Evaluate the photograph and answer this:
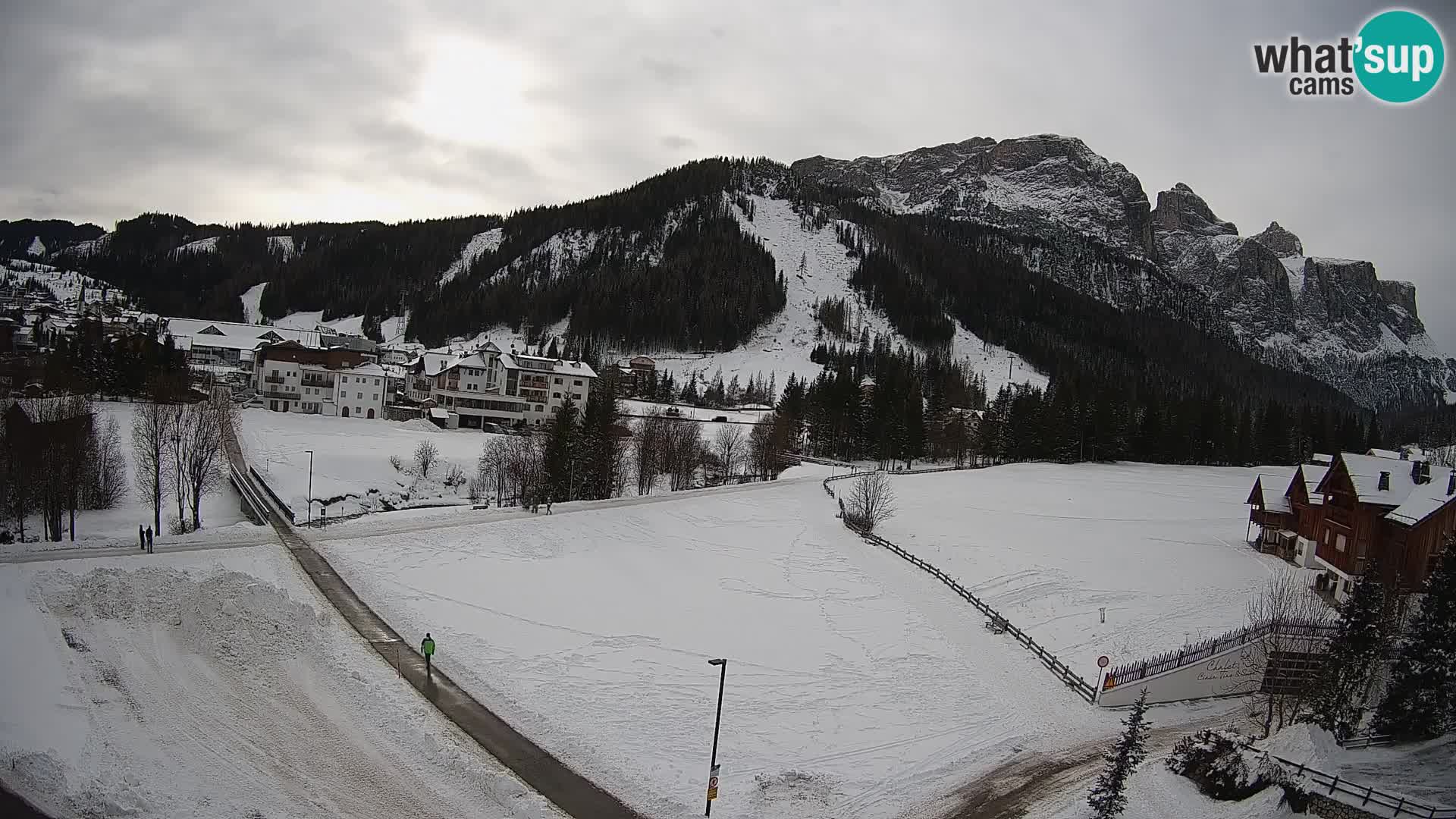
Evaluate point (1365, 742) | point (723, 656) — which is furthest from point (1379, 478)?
point (723, 656)

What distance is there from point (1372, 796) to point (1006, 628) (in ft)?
54.7

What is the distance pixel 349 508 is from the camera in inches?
2053

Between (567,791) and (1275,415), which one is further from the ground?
(1275,415)

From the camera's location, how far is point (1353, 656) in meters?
23.2

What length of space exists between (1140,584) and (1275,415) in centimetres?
8075

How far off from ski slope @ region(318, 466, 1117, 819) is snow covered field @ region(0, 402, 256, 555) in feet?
25.6

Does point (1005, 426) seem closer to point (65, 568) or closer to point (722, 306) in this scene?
point (65, 568)

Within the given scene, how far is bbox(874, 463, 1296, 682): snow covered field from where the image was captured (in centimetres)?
3419

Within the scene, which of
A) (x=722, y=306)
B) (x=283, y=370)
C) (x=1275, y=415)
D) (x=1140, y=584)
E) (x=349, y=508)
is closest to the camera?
(x=1140, y=584)

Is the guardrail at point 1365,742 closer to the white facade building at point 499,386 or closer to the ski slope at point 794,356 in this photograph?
the white facade building at point 499,386

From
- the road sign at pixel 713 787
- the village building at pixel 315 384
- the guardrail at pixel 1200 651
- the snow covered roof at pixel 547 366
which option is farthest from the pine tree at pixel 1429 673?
the village building at pixel 315 384

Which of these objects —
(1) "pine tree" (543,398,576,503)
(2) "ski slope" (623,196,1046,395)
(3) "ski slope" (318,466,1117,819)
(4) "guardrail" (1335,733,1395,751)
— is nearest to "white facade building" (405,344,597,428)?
(1) "pine tree" (543,398,576,503)

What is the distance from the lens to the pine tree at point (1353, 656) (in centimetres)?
2259

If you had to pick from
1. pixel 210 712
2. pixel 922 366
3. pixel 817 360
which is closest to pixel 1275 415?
pixel 922 366
